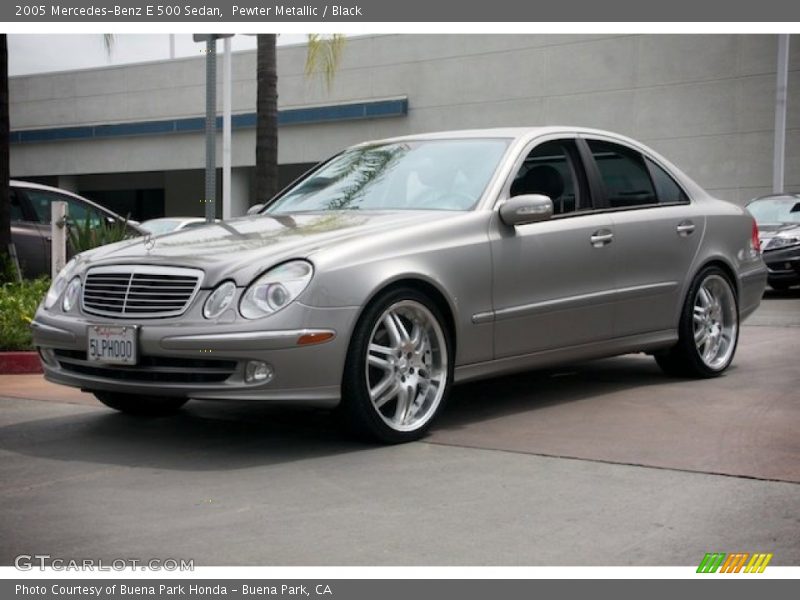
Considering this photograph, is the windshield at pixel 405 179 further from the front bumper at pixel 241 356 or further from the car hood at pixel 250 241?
Answer: the front bumper at pixel 241 356

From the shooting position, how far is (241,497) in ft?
15.0

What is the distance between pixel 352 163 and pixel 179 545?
3.64 meters

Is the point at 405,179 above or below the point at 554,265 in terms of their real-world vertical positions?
above

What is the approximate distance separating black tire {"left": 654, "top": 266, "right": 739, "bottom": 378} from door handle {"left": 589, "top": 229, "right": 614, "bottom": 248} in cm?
90

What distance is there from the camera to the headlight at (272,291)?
206 inches

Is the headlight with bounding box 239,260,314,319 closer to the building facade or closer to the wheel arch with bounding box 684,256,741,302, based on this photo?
the wheel arch with bounding box 684,256,741,302

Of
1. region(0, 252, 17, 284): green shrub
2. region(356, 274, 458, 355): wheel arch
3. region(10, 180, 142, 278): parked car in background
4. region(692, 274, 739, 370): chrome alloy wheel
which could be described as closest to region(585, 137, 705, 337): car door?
region(692, 274, 739, 370): chrome alloy wheel

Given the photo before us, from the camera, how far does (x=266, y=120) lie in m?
15.5

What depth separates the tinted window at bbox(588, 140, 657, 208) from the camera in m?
7.07

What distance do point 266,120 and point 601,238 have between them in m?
9.46

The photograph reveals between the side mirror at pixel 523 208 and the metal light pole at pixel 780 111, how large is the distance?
17.9 metres

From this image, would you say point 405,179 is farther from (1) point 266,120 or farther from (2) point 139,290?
(1) point 266,120

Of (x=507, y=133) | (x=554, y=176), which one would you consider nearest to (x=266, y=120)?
(x=507, y=133)

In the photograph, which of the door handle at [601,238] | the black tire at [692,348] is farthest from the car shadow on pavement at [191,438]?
the black tire at [692,348]
